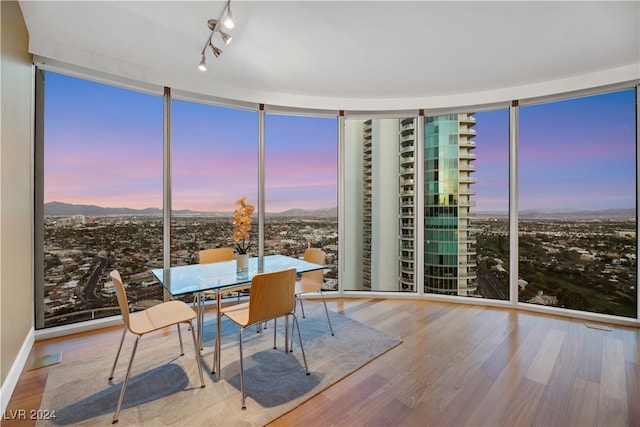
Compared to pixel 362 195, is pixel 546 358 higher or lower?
lower

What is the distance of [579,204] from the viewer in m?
3.41

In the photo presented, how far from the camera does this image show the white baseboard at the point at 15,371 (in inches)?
72.0

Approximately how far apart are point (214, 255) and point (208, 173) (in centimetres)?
118

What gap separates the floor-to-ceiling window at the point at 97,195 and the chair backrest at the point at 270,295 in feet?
6.48

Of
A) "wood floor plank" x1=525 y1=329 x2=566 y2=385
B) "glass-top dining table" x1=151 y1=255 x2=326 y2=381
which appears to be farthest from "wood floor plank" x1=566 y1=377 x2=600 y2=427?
"glass-top dining table" x1=151 y1=255 x2=326 y2=381

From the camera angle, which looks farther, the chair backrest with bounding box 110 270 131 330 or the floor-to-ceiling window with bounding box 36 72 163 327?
the floor-to-ceiling window with bounding box 36 72 163 327

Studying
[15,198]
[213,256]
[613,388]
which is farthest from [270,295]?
[613,388]

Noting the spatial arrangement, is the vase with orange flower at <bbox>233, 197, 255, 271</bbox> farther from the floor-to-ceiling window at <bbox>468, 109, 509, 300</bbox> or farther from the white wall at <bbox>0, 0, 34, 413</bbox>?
the floor-to-ceiling window at <bbox>468, 109, 509, 300</bbox>

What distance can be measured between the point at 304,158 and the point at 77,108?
2.59 meters

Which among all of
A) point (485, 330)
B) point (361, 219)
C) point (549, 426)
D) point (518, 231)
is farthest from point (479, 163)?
point (549, 426)

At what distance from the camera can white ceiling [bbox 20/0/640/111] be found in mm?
2188

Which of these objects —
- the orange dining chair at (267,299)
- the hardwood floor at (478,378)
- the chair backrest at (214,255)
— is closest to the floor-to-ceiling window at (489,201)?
the hardwood floor at (478,378)

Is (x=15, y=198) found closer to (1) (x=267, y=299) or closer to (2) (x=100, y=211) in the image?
(2) (x=100, y=211)

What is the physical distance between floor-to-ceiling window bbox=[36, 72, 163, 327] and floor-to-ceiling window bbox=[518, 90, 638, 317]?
456 centimetres
